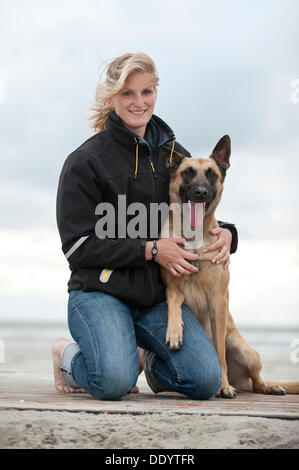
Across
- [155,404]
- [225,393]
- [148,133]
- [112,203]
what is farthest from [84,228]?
[225,393]

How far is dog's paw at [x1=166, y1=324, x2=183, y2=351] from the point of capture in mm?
3393

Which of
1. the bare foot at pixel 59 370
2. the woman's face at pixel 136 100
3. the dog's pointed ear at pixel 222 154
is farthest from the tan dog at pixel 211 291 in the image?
the bare foot at pixel 59 370

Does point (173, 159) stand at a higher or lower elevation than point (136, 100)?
lower

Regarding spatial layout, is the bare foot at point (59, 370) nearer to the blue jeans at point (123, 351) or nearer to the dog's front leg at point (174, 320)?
the blue jeans at point (123, 351)

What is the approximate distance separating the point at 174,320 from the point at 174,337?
113 mm

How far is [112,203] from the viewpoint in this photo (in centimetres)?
354

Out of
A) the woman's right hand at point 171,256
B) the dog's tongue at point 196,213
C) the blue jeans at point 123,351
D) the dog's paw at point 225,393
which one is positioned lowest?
the dog's paw at point 225,393

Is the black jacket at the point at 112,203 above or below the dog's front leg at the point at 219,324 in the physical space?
above

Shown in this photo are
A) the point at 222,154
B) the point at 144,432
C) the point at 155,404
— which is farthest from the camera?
the point at 222,154

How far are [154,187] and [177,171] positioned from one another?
9.5 inches

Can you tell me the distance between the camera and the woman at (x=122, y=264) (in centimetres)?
327

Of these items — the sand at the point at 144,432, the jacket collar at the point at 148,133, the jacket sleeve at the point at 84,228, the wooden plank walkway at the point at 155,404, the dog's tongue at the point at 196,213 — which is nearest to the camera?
the sand at the point at 144,432

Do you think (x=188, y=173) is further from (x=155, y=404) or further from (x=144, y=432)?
(x=144, y=432)
